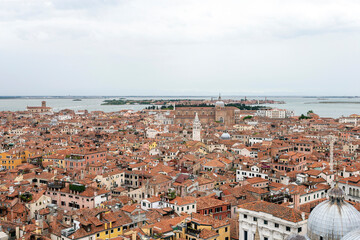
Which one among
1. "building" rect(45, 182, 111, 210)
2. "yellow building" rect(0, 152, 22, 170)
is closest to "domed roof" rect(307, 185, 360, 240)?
"building" rect(45, 182, 111, 210)

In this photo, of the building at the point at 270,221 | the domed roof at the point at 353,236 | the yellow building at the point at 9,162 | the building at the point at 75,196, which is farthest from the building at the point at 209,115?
the domed roof at the point at 353,236

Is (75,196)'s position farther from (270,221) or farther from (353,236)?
(353,236)

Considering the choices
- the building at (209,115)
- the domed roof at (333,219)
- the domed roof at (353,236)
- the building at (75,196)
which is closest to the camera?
the domed roof at (353,236)

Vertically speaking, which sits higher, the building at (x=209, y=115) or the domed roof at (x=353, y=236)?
the domed roof at (x=353, y=236)

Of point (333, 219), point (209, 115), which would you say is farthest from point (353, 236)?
point (209, 115)

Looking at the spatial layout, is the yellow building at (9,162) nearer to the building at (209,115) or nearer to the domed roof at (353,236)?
the domed roof at (353,236)

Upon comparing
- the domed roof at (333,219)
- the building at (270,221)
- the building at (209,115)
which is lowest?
the building at (209,115)

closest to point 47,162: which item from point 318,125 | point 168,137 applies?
point 168,137

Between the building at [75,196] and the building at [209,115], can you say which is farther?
the building at [209,115]

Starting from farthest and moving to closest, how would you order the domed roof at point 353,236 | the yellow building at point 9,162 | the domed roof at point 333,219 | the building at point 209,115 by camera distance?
the building at point 209,115
the yellow building at point 9,162
the domed roof at point 333,219
the domed roof at point 353,236
